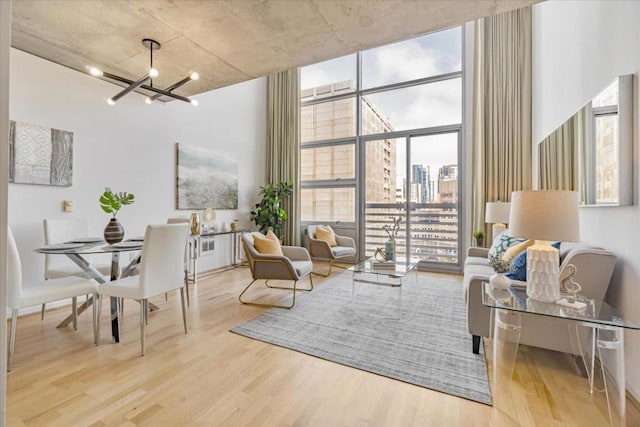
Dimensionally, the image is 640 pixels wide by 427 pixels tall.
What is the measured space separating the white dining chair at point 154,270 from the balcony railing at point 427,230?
3.79 meters

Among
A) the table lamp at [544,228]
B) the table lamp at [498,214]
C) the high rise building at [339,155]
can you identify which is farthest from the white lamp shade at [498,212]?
the table lamp at [544,228]

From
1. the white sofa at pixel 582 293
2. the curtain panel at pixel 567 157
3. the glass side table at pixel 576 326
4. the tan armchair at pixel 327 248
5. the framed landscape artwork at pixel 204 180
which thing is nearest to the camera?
the glass side table at pixel 576 326

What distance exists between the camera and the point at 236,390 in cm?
172

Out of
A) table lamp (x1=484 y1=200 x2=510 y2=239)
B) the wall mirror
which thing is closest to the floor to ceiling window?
table lamp (x1=484 y1=200 x2=510 y2=239)

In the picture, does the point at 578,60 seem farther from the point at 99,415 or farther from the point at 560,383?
the point at 99,415

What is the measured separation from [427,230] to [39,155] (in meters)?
5.31

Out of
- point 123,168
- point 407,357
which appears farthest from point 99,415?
point 123,168

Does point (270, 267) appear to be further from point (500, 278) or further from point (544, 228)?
point (544, 228)

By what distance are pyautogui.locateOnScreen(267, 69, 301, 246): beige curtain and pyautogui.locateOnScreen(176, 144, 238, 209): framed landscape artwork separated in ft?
3.41

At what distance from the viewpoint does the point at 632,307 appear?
5.44ft

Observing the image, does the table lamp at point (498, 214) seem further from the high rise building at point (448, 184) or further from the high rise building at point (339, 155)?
the high rise building at point (339, 155)

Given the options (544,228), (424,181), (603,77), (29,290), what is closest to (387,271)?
(544,228)

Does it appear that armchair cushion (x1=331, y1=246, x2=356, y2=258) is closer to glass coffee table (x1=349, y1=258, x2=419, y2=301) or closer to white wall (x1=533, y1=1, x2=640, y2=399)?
glass coffee table (x1=349, y1=258, x2=419, y2=301)

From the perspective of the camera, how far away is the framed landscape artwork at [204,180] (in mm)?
4465
